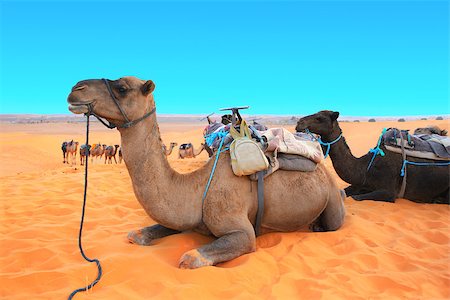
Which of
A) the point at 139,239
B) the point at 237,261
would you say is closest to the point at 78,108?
the point at 139,239

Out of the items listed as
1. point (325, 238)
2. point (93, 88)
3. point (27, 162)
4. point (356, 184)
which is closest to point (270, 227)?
point (325, 238)

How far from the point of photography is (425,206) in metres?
7.12

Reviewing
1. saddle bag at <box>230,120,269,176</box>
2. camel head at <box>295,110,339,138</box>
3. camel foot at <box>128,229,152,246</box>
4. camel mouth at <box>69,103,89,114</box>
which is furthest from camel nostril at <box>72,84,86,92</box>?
camel head at <box>295,110,339,138</box>

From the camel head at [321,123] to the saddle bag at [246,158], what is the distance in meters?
3.66

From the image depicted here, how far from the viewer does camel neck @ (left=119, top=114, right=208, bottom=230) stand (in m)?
3.96

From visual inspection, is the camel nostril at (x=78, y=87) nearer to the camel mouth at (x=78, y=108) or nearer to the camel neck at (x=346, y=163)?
the camel mouth at (x=78, y=108)

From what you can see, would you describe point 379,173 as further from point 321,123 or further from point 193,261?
point 193,261

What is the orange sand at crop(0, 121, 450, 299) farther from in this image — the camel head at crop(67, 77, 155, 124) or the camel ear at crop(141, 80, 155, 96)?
the camel ear at crop(141, 80, 155, 96)

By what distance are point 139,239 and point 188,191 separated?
0.90 meters

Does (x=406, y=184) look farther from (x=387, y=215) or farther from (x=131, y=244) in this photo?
(x=131, y=244)

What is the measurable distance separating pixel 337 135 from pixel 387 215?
6.65ft

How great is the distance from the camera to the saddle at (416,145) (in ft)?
24.0

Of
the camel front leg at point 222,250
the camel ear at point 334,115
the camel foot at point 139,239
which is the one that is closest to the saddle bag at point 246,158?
the camel front leg at point 222,250

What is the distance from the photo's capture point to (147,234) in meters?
4.54
